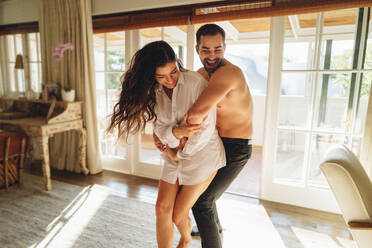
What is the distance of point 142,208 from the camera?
7.39ft

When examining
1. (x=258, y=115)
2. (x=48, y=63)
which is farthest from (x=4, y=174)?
(x=258, y=115)

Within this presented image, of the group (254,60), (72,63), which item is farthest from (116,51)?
(254,60)

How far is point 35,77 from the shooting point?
357cm

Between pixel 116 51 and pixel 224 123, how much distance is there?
2.15 m

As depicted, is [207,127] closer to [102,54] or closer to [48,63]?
[102,54]

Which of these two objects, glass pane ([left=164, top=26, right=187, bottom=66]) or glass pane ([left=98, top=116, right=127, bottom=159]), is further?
glass pane ([left=98, top=116, right=127, bottom=159])

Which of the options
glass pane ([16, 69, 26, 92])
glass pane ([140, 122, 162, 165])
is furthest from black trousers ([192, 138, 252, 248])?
glass pane ([16, 69, 26, 92])

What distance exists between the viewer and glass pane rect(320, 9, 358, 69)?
204cm

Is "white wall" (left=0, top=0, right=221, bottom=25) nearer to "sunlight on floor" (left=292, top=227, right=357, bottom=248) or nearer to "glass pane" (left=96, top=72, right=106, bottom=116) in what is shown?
"glass pane" (left=96, top=72, right=106, bottom=116)

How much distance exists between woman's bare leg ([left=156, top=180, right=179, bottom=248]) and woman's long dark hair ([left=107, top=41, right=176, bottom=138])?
39 cm

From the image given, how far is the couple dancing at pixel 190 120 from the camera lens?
3.81 feet

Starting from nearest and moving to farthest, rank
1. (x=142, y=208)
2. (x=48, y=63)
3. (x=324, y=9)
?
(x=324, y=9) < (x=142, y=208) < (x=48, y=63)

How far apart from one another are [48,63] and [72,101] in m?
0.72

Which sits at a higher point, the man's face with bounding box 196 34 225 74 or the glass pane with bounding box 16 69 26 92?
the man's face with bounding box 196 34 225 74
